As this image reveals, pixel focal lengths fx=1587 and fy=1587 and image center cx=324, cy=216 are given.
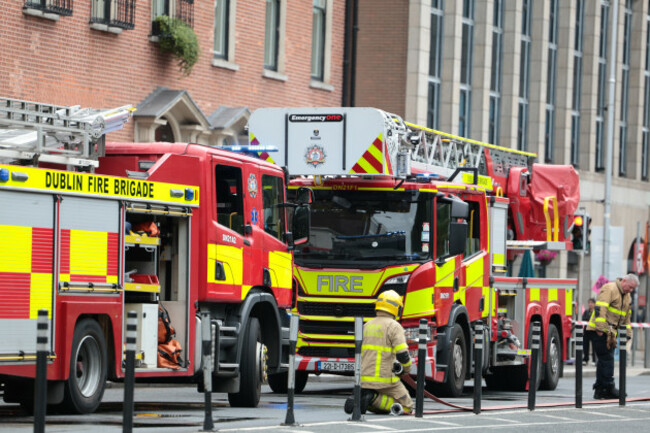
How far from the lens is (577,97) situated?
50375 mm

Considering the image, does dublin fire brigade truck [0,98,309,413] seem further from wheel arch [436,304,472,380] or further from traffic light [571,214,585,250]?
traffic light [571,214,585,250]

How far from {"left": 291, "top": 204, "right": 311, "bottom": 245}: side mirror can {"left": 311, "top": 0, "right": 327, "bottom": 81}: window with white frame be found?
52.8 feet

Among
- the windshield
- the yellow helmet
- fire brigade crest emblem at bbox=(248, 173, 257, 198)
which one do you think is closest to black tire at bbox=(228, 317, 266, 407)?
fire brigade crest emblem at bbox=(248, 173, 257, 198)

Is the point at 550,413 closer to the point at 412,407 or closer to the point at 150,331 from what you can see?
the point at 412,407

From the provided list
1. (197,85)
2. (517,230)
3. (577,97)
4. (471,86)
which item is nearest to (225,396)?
(517,230)

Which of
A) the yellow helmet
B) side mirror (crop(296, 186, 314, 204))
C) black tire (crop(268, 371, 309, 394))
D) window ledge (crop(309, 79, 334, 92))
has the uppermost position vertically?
window ledge (crop(309, 79, 334, 92))

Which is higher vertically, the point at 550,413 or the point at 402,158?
the point at 402,158

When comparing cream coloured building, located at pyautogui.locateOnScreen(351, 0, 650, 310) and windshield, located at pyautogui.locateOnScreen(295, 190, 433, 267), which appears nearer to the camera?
windshield, located at pyautogui.locateOnScreen(295, 190, 433, 267)

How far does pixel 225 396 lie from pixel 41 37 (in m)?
7.45

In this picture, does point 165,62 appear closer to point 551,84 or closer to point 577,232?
point 577,232

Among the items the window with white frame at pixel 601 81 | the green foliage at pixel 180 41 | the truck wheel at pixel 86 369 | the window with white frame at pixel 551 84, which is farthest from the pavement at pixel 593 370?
the window with white frame at pixel 601 81

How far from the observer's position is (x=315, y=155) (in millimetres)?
19281

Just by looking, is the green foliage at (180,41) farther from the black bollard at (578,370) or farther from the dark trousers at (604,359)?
the black bollard at (578,370)

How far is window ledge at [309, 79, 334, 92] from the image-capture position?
108 feet
